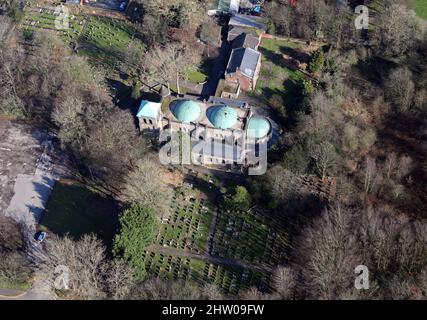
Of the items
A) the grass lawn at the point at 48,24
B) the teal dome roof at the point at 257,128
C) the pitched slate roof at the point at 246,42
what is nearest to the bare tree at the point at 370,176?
the teal dome roof at the point at 257,128

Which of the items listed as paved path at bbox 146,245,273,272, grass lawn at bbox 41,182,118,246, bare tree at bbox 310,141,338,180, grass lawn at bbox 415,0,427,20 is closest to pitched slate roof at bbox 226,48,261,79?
bare tree at bbox 310,141,338,180

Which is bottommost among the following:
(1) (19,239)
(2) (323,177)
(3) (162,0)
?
(1) (19,239)

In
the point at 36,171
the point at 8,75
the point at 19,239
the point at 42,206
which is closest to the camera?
the point at 19,239

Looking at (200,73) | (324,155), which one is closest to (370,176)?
(324,155)

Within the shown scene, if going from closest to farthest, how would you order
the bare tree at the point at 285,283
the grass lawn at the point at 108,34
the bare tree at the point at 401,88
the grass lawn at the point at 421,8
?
the bare tree at the point at 285,283
the bare tree at the point at 401,88
the grass lawn at the point at 108,34
the grass lawn at the point at 421,8

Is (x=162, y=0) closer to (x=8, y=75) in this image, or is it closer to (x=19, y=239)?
(x=8, y=75)

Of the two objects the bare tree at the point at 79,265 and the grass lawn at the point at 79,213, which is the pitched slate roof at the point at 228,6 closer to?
the grass lawn at the point at 79,213

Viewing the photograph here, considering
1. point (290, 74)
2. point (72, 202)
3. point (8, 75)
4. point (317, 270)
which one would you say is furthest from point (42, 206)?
point (290, 74)
